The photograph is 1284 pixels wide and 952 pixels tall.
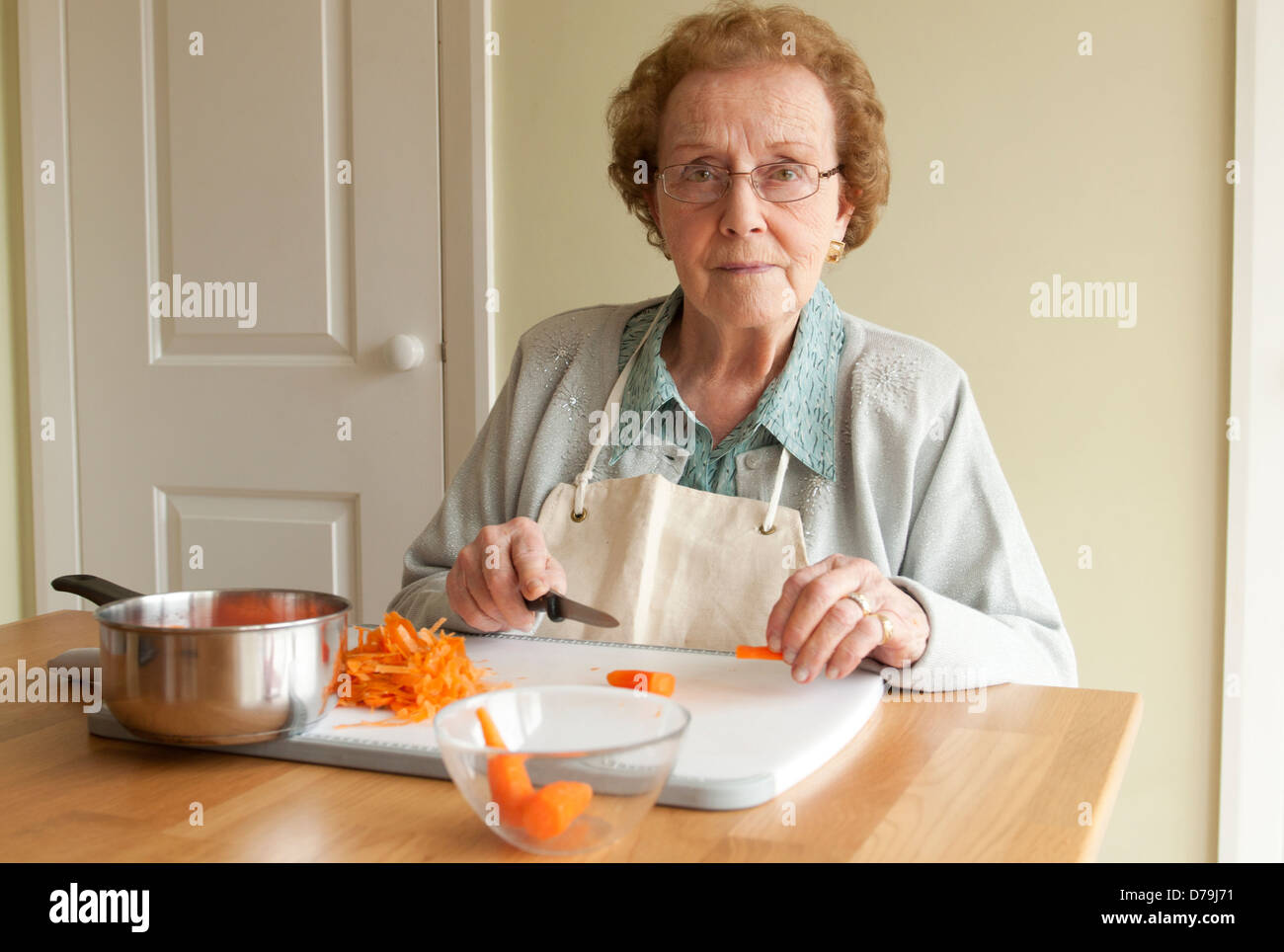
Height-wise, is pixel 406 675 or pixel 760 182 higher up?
pixel 760 182

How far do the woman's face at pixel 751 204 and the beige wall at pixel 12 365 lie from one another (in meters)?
1.94

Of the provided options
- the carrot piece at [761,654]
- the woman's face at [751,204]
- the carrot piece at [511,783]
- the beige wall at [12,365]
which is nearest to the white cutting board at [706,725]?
the carrot piece at [761,654]

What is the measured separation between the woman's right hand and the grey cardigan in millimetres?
68

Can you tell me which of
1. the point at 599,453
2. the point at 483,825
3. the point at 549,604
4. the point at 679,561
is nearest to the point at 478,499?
the point at 599,453

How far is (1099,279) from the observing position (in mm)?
1920

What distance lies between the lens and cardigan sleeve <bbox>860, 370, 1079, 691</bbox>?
1.13 m

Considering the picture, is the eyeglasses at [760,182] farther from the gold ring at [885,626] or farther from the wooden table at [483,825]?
the wooden table at [483,825]

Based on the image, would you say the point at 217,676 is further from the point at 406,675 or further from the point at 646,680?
the point at 646,680

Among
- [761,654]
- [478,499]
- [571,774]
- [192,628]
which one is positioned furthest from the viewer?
[478,499]

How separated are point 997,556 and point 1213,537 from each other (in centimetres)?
79

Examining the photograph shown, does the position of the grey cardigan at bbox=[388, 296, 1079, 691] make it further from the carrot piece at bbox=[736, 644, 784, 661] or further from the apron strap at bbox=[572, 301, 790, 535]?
the carrot piece at bbox=[736, 644, 784, 661]

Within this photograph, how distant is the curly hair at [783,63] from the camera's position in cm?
148

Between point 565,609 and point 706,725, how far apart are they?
0.25 meters

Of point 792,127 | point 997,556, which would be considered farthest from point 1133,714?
point 792,127
